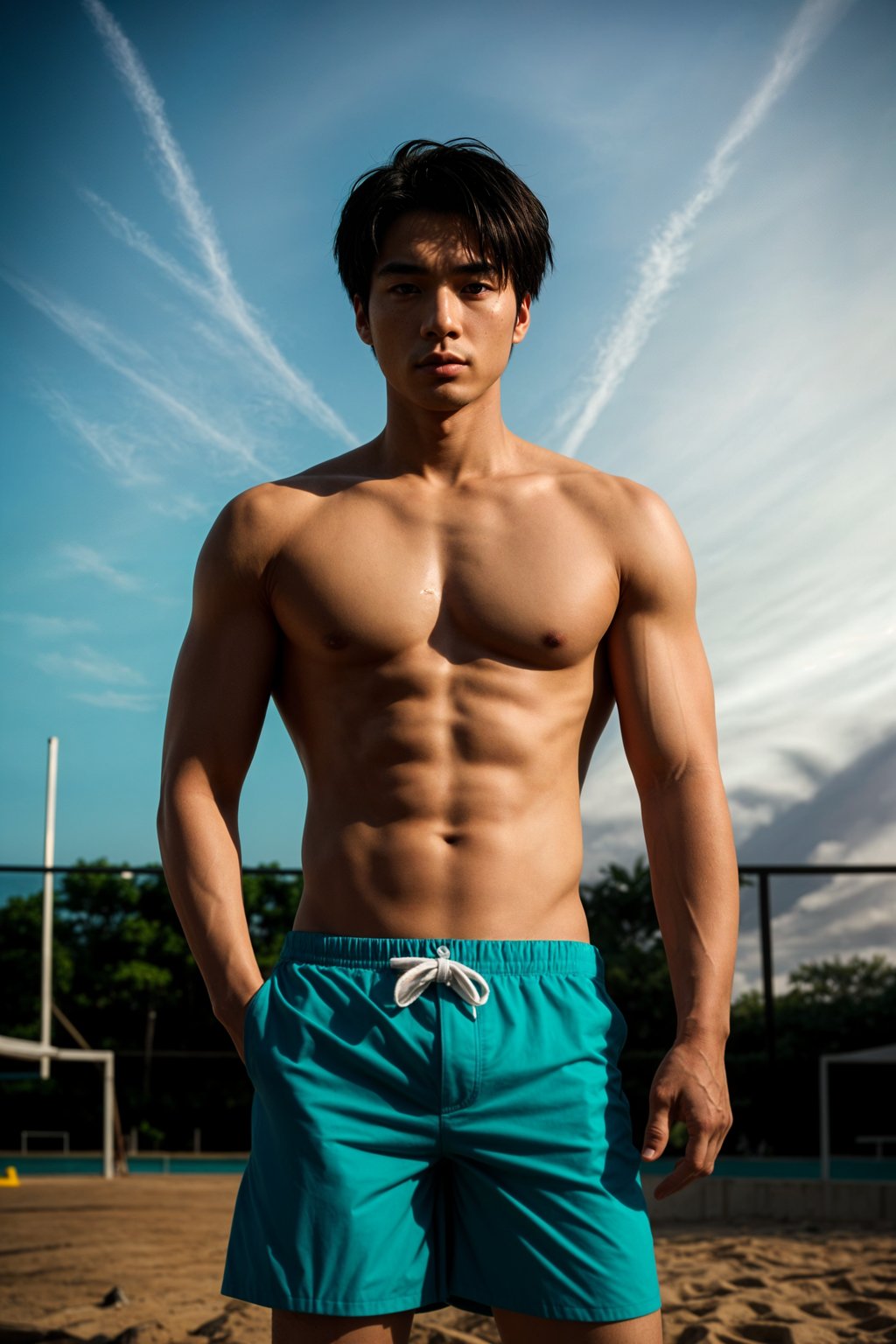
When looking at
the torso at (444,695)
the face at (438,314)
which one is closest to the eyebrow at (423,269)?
the face at (438,314)

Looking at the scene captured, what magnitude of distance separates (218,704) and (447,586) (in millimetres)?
295

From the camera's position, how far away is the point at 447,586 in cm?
155

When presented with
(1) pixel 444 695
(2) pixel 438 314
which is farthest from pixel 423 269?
(1) pixel 444 695

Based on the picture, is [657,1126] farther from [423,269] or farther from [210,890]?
[423,269]

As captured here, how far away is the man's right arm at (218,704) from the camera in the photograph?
1528mm

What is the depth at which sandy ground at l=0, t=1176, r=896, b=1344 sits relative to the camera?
11.5 ft

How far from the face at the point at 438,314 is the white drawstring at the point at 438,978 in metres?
0.64

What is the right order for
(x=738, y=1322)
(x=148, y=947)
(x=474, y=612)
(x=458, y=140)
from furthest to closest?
(x=148, y=947) < (x=738, y=1322) < (x=458, y=140) < (x=474, y=612)

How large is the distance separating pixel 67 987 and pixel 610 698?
71.5 feet

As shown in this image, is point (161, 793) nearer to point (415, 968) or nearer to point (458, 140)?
point (415, 968)

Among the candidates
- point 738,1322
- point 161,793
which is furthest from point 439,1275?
point 738,1322

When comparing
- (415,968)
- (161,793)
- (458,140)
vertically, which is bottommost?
(415,968)

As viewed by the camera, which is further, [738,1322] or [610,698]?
[738,1322]

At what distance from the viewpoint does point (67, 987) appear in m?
21.9
